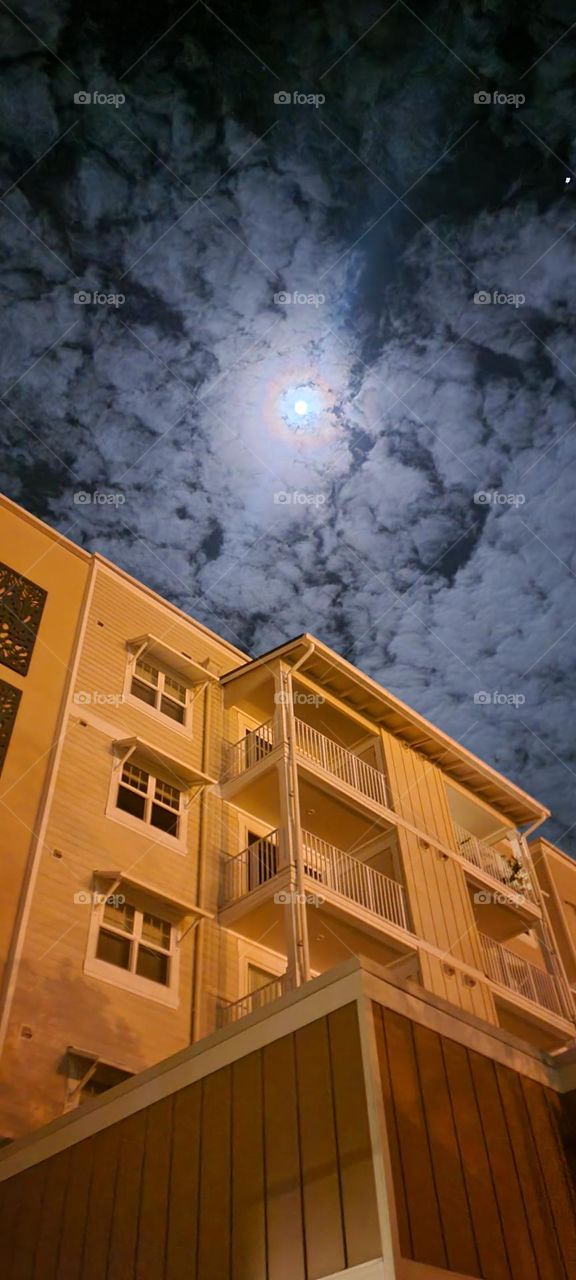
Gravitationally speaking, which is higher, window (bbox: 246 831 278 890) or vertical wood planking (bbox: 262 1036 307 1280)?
window (bbox: 246 831 278 890)

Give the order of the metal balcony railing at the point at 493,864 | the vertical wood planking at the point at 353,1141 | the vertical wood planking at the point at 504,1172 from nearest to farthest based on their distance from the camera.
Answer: the vertical wood planking at the point at 353,1141
the vertical wood planking at the point at 504,1172
the metal balcony railing at the point at 493,864

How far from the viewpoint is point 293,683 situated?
72.9 feet

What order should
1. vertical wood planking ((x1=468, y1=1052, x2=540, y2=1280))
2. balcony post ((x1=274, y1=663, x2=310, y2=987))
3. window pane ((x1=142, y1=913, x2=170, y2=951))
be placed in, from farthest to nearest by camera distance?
window pane ((x1=142, y1=913, x2=170, y2=951)), balcony post ((x1=274, y1=663, x2=310, y2=987)), vertical wood planking ((x1=468, y1=1052, x2=540, y2=1280))

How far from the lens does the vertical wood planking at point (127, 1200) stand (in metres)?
8.16

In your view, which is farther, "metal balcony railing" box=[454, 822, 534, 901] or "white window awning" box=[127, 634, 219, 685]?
"metal balcony railing" box=[454, 822, 534, 901]

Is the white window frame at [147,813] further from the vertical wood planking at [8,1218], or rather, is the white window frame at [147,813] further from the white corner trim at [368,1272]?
the white corner trim at [368,1272]

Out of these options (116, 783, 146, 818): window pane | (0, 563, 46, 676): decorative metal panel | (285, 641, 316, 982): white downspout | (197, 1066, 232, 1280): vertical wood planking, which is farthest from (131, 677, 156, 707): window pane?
(197, 1066, 232, 1280): vertical wood planking

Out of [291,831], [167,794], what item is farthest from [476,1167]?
[167,794]

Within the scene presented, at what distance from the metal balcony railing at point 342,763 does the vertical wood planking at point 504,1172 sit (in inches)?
475

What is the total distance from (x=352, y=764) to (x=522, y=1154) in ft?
44.6

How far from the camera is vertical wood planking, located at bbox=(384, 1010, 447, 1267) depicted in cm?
667

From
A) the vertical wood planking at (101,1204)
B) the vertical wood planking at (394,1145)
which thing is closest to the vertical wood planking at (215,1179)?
the vertical wood planking at (101,1204)

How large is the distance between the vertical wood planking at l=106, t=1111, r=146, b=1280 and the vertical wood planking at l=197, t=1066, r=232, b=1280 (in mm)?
900

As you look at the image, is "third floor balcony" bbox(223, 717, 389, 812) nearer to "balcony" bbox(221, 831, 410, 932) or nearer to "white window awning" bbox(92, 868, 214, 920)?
"balcony" bbox(221, 831, 410, 932)
